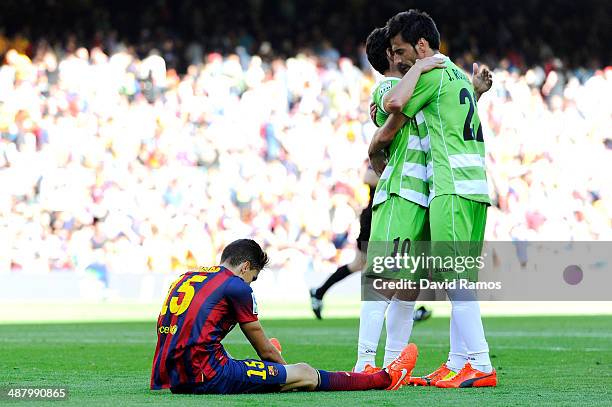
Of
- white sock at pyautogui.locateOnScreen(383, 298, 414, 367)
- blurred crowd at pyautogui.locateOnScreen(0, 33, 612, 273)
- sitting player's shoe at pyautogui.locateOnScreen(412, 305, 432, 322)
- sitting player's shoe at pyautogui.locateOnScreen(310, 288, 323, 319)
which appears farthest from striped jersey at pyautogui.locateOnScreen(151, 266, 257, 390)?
blurred crowd at pyautogui.locateOnScreen(0, 33, 612, 273)

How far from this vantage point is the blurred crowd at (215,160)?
849 inches

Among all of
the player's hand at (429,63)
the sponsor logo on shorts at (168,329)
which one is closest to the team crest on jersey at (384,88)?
the player's hand at (429,63)

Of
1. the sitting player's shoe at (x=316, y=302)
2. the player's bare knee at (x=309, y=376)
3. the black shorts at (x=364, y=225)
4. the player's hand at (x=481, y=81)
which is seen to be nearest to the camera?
the player's bare knee at (x=309, y=376)

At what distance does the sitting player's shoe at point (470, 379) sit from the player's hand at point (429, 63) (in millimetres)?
1633

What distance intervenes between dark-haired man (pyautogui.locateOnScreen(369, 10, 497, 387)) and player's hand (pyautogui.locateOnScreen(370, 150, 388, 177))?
24cm

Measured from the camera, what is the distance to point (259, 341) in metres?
6.20

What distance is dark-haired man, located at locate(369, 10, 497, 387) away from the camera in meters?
6.50

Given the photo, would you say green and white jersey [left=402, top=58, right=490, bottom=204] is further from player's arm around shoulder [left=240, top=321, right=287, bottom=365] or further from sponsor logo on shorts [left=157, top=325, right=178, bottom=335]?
sponsor logo on shorts [left=157, top=325, right=178, bottom=335]

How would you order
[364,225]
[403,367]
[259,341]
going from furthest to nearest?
[364,225] → [403,367] → [259,341]

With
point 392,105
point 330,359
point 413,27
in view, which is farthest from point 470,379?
point 330,359

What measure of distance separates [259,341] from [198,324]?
336mm

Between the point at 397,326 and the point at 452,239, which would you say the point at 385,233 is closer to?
the point at 452,239

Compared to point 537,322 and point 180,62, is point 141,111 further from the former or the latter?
point 537,322

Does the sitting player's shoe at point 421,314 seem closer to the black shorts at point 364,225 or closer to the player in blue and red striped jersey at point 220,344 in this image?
the black shorts at point 364,225
